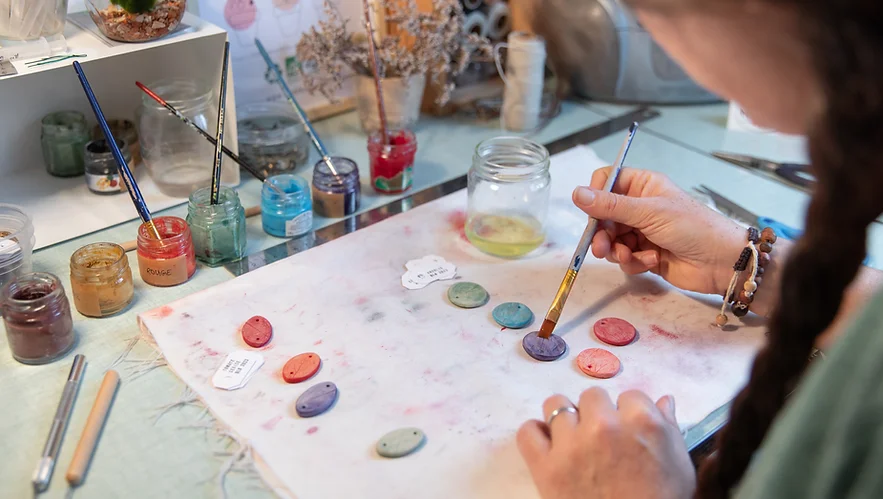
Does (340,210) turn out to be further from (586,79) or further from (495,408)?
(586,79)

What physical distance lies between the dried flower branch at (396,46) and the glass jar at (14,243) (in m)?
0.62

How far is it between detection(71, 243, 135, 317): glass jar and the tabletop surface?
0.02 m

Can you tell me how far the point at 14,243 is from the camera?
113 centimetres

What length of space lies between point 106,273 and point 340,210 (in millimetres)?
402

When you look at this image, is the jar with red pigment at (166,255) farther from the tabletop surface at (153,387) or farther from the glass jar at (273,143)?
the glass jar at (273,143)

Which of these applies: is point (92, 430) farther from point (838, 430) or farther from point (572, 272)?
point (838, 430)

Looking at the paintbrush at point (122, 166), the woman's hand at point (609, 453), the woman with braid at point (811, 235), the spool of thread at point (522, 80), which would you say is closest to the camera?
the woman with braid at point (811, 235)

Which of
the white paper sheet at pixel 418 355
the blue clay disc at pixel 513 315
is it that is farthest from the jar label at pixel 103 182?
the blue clay disc at pixel 513 315

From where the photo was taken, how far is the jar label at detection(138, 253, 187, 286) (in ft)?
3.84

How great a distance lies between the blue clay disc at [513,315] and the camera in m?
1.11

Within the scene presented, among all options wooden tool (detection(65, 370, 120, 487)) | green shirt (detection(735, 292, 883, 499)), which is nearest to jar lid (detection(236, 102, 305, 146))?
wooden tool (detection(65, 370, 120, 487))

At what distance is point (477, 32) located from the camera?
1811mm

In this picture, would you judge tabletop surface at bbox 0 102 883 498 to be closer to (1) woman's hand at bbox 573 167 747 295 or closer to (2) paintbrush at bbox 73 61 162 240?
(2) paintbrush at bbox 73 61 162 240

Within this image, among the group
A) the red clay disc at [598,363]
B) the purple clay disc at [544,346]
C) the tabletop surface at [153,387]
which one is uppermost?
the red clay disc at [598,363]
